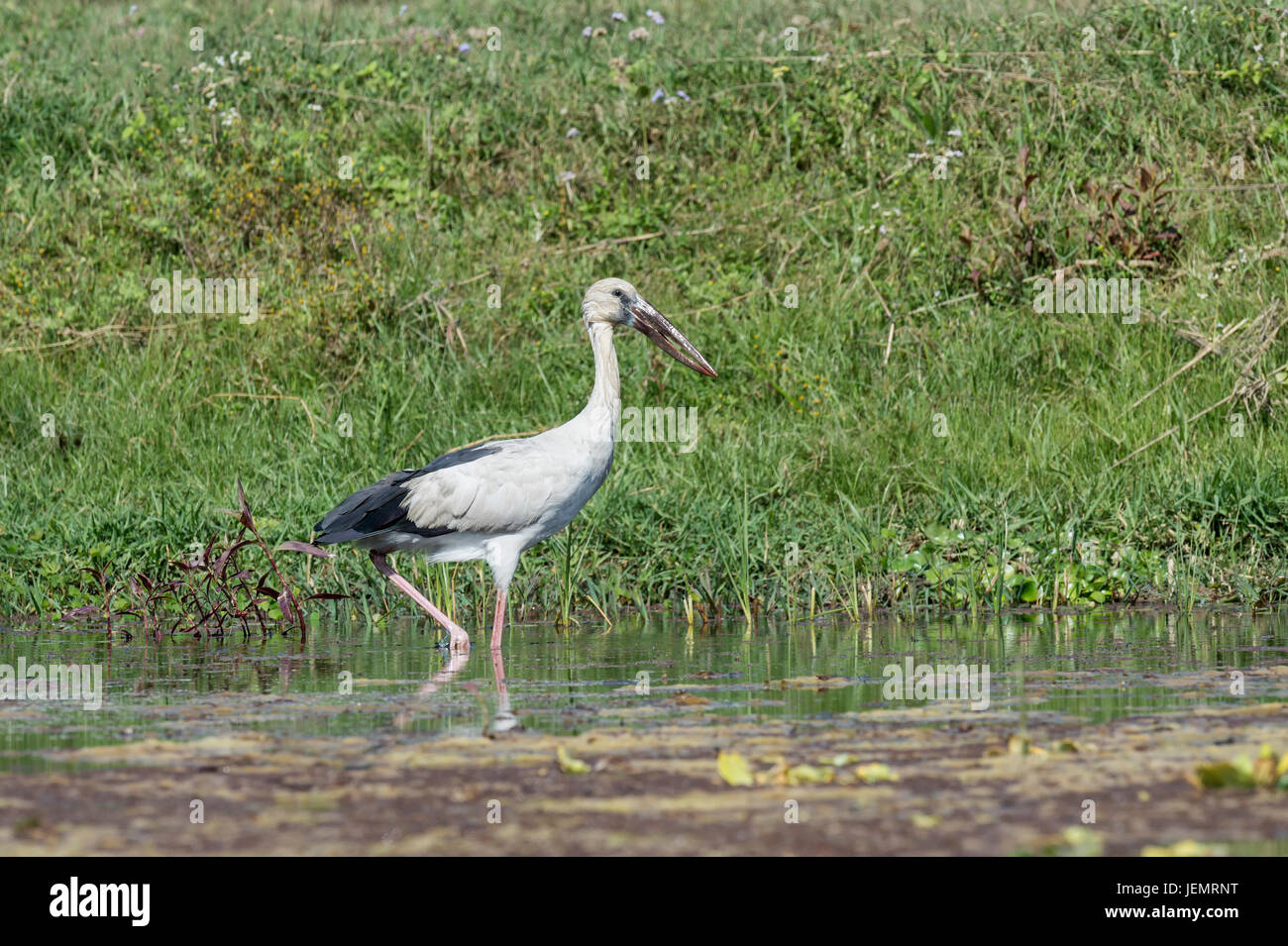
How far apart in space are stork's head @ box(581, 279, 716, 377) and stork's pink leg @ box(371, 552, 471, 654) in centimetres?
165

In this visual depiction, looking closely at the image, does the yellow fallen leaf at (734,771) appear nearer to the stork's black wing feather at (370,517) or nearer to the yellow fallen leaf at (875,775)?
the yellow fallen leaf at (875,775)

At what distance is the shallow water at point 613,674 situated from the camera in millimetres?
5355

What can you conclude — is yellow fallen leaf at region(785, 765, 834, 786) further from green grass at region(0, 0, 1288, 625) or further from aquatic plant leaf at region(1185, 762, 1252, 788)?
green grass at region(0, 0, 1288, 625)

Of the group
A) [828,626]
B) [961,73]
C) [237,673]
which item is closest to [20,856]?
[237,673]

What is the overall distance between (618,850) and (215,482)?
22.7ft

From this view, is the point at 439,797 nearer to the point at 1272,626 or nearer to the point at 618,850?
the point at 618,850

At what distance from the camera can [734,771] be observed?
13.8ft

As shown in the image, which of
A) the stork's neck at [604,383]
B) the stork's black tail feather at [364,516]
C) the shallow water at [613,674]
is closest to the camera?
the shallow water at [613,674]

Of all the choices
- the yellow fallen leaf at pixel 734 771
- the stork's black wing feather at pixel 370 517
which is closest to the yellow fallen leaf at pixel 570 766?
the yellow fallen leaf at pixel 734 771

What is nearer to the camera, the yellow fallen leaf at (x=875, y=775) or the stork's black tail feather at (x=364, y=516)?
the yellow fallen leaf at (x=875, y=775)

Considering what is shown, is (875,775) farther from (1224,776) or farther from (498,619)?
(498,619)

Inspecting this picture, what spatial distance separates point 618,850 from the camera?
357 centimetres

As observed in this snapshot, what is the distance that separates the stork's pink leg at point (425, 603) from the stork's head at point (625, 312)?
1651 millimetres
